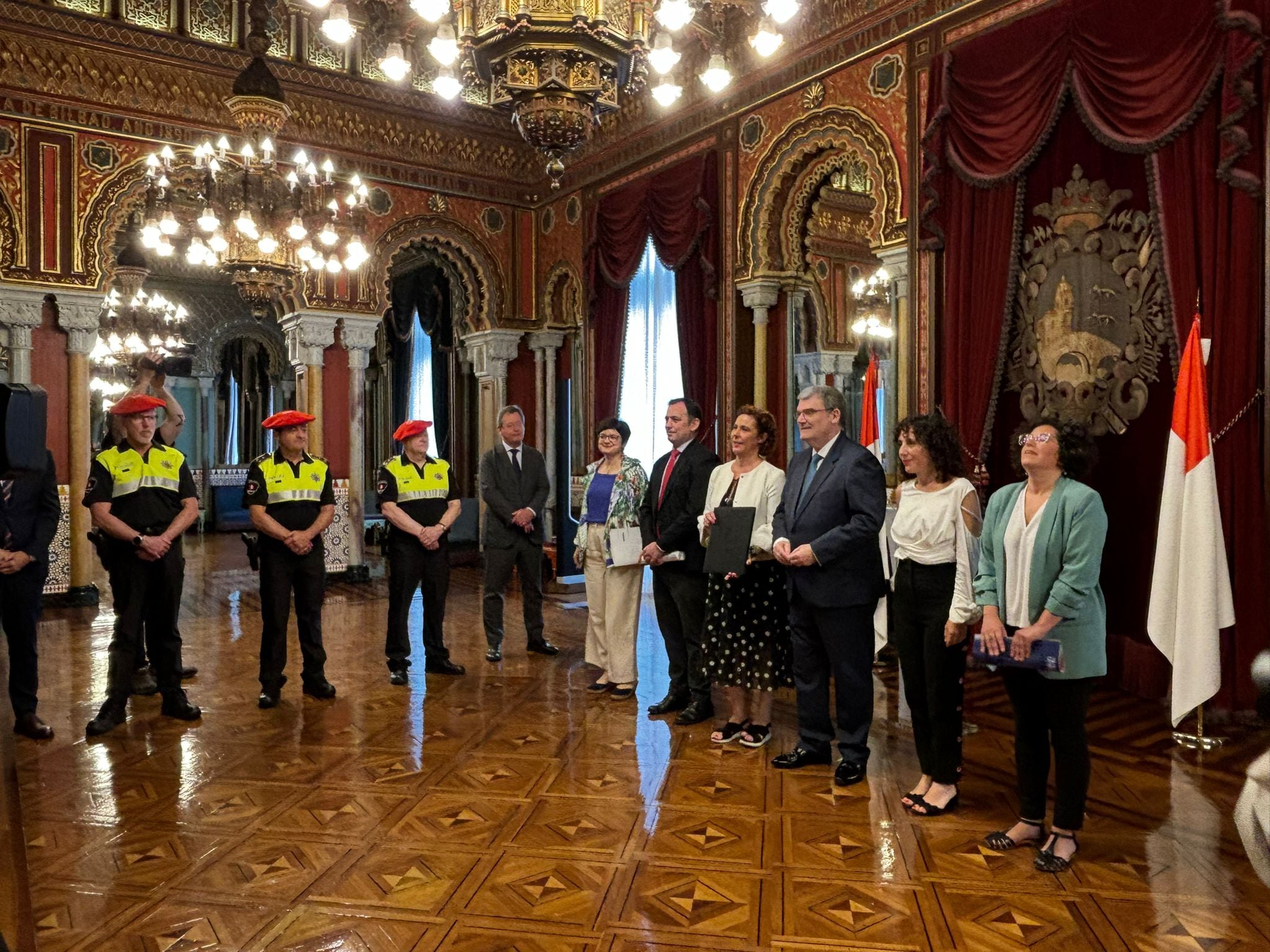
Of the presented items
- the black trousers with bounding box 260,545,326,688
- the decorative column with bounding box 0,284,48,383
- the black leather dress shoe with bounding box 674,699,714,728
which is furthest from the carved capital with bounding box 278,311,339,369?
the black leather dress shoe with bounding box 674,699,714,728

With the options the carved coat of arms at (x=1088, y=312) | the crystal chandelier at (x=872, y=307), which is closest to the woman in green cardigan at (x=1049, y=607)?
the carved coat of arms at (x=1088, y=312)

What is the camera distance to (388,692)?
16.6 feet

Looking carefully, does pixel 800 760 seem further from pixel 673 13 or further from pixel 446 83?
pixel 446 83

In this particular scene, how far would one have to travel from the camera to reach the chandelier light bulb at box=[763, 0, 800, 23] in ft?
11.1

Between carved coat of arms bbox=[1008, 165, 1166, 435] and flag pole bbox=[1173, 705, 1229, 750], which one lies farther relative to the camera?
carved coat of arms bbox=[1008, 165, 1166, 435]

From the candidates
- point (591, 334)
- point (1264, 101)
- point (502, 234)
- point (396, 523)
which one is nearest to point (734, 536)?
point (396, 523)

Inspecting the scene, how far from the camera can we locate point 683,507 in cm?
450

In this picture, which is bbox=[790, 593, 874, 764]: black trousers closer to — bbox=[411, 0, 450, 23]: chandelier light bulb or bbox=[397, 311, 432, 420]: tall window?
bbox=[411, 0, 450, 23]: chandelier light bulb

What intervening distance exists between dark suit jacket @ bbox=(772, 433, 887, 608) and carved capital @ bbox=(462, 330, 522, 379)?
701cm

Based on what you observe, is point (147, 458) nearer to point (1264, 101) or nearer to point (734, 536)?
point (734, 536)

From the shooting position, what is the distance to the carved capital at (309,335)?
9227 millimetres

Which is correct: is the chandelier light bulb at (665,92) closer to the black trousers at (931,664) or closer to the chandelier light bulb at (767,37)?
the chandelier light bulb at (767,37)

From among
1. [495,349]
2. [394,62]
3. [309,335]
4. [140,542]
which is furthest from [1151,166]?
[309,335]

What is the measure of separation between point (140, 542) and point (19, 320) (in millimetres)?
4607
